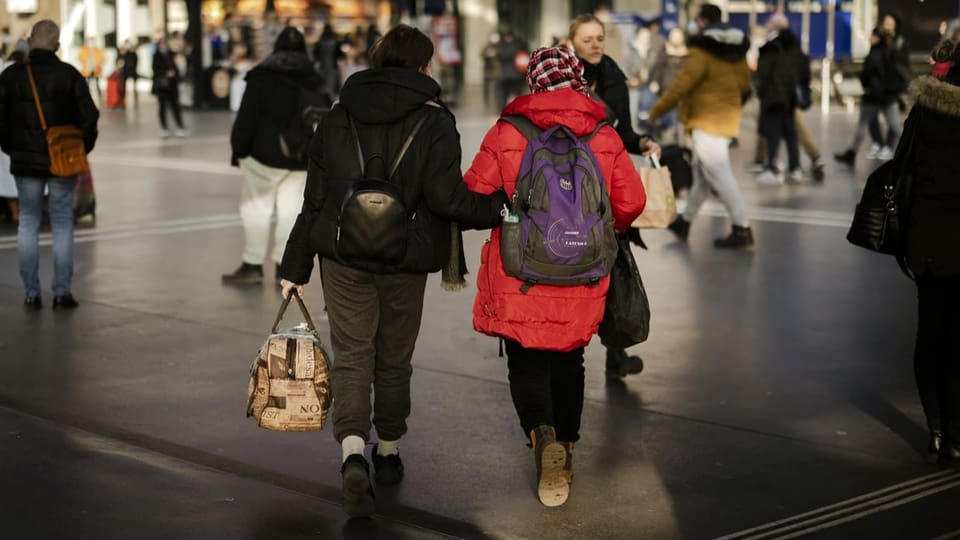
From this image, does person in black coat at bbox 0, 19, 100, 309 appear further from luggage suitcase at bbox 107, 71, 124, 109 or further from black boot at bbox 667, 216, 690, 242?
luggage suitcase at bbox 107, 71, 124, 109

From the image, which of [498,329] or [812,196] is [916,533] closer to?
[498,329]

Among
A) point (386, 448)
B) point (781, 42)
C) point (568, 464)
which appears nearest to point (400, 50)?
point (386, 448)

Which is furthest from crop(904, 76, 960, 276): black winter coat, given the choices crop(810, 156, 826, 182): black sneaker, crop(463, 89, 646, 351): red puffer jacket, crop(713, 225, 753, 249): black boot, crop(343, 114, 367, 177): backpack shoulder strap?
crop(810, 156, 826, 182): black sneaker

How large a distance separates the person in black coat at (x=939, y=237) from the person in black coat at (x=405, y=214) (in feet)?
6.01

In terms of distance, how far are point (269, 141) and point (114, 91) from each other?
25.6 metres

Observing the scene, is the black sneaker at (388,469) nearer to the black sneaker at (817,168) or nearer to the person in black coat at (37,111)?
the person in black coat at (37,111)

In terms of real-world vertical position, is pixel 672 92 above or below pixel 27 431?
above

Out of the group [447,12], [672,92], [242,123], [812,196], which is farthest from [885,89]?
[447,12]

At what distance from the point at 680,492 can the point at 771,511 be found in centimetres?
39

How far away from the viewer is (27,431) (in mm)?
6863

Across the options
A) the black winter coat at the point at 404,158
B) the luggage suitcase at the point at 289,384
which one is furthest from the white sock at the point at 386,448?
the black winter coat at the point at 404,158

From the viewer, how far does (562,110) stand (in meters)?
5.67

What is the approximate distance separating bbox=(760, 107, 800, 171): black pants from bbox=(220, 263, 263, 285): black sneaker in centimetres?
807

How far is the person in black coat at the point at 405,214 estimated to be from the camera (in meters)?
5.63
